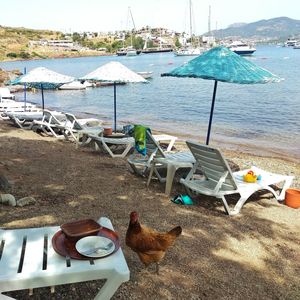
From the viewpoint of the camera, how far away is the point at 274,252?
457 centimetres

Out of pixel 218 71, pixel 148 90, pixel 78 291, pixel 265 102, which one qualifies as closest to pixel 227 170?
pixel 218 71

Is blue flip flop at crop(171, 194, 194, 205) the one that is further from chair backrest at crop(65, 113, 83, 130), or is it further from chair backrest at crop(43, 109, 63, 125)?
chair backrest at crop(43, 109, 63, 125)

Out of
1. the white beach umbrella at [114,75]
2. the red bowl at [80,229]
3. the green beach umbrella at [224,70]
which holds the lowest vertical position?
the red bowl at [80,229]

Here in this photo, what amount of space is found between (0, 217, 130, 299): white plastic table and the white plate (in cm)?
5

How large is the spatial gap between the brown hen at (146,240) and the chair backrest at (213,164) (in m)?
2.22

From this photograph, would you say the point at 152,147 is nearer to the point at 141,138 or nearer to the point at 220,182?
the point at 141,138

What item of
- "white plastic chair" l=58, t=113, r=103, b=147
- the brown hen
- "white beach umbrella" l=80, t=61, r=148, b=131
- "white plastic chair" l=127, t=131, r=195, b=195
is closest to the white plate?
the brown hen

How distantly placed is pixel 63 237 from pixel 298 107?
2416 centimetres

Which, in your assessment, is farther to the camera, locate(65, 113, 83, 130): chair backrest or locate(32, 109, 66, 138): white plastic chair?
locate(32, 109, 66, 138): white plastic chair

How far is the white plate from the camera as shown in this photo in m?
2.86

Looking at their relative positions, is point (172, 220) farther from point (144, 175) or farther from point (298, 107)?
point (298, 107)

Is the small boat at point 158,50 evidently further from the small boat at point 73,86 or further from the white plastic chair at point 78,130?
the white plastic chair at point 78,130

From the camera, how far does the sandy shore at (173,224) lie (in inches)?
143

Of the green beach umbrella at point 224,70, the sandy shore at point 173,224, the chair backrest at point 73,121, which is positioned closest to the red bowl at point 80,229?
the sandy shore at point 173,224
